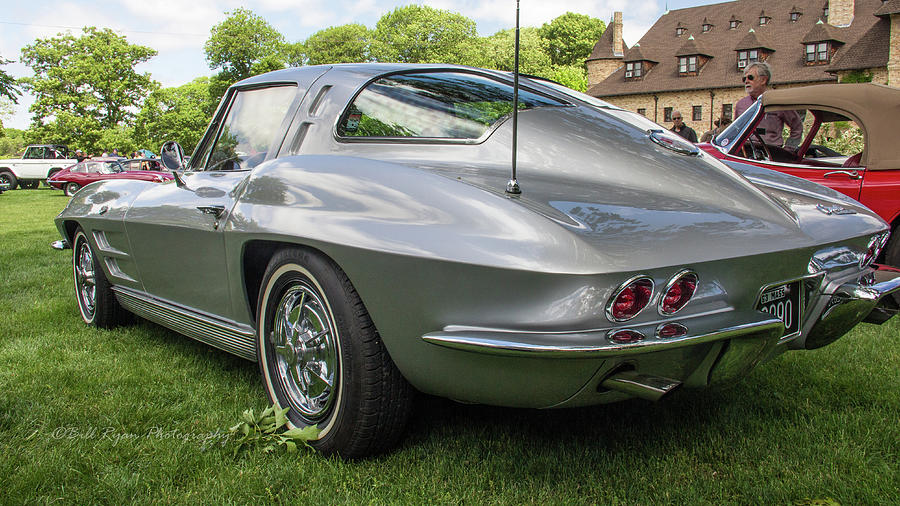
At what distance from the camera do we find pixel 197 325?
10.2 feet

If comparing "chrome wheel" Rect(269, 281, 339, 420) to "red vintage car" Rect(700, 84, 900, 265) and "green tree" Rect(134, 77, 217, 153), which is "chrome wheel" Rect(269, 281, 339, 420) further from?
"green tree" Rect(134, 77, 217, 153)

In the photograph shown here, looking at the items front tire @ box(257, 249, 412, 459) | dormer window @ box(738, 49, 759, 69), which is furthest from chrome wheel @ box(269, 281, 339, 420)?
dormer window @ box(738, 49, 759, 69)

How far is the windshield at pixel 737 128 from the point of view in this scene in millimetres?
5211

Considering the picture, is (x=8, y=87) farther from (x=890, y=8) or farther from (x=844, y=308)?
(x=890, y=8)

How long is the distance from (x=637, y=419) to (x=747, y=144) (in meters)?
3.46

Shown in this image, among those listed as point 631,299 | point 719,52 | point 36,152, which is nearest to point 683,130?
point 631,299

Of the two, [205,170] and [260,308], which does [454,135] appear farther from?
[205,170]

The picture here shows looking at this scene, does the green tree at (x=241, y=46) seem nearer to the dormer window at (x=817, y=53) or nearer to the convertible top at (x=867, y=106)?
the dormer window at (x=817, y=53)

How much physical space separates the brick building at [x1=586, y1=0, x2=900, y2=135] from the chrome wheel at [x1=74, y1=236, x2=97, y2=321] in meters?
41.3

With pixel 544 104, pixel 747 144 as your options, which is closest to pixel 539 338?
pixel 544 104

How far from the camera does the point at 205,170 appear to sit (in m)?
3.28

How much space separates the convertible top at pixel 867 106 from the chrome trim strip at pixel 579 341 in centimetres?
345

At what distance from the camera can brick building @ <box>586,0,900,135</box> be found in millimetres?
42938

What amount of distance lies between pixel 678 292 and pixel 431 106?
1124 millimetres
